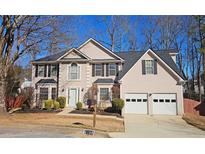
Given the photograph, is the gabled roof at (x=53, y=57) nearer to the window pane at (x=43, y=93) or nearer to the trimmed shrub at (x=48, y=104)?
the window pane at (x=43, y=93)

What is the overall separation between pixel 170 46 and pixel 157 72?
142cm

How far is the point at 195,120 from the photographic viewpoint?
25.0 feet

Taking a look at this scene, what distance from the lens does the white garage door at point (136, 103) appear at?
27.5 feet

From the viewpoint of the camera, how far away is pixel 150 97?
8.53 m

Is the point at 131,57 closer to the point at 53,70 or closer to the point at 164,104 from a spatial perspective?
the point at 164,104

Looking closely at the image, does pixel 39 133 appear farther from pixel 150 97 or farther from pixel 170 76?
pixel 170 76

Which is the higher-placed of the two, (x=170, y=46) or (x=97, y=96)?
(x=170, y=46)

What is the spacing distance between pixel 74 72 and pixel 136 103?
3909 millimetres

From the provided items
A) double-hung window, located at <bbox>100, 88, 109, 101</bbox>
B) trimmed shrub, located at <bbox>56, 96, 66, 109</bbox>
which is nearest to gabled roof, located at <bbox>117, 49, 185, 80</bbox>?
double-hung window, located at <bbox>100, 88, 109, 101</bbox>

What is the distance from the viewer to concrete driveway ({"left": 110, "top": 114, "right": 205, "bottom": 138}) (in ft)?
20.8

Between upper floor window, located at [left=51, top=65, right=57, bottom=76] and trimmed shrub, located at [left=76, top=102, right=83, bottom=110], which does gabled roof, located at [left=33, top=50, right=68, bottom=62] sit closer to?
upper floor window, located at [left=51, top=65, right=57, bottom=76]

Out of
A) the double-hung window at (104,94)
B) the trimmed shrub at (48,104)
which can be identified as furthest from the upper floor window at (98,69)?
the trimmed shrub at (48,104)
